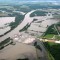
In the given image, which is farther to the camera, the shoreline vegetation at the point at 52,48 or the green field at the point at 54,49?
the green field at the point at 54,49

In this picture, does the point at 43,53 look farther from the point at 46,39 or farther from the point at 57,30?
the point at 57,30

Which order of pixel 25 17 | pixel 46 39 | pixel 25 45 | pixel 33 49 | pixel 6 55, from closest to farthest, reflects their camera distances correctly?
1. pixel 6 55
2. pixel 33 49
3. pixel 25 45
4. pixel 46 39
5. pixel 25 17

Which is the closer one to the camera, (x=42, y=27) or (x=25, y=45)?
(x=25, y=45)

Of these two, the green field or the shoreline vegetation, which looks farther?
the green field

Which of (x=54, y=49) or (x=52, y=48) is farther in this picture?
(x=52, y=48)

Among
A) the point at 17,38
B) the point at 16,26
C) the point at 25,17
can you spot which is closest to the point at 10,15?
the point at 25,17

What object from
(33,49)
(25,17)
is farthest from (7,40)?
(25,17)

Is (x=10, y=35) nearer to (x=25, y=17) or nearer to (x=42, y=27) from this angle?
(x=42, y=27)

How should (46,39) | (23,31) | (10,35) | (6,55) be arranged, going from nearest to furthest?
(6,55), (46,39), (10,35), (23,31)

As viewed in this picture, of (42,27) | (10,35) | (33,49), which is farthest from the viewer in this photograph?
(42,27)
